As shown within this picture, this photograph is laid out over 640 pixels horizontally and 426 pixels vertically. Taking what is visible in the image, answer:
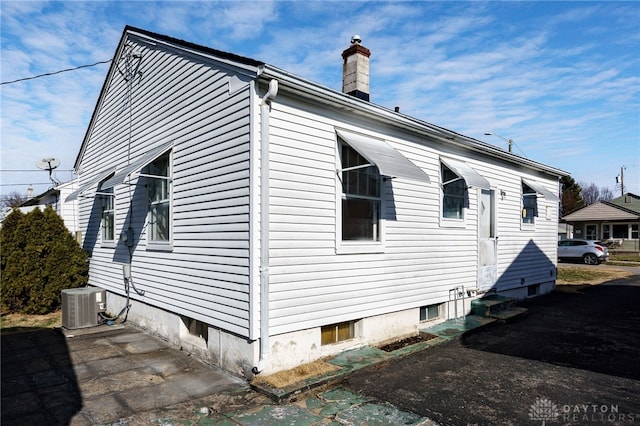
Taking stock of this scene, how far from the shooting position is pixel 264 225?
532 cm

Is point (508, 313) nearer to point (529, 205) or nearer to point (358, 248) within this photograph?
point (529, 205)

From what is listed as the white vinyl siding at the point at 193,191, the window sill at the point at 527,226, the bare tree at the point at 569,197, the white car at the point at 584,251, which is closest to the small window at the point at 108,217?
the white vinyl siding at the point at 193,191

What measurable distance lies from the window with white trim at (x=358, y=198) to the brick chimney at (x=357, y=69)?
2.07 meters

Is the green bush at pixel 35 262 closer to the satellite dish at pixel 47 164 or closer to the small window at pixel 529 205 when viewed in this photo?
the satellite dish at pixel 47 164

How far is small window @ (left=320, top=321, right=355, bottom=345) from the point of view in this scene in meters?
6.24

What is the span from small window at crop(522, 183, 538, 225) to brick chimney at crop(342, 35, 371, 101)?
6.15 metres

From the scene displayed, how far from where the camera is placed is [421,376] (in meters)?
5.65

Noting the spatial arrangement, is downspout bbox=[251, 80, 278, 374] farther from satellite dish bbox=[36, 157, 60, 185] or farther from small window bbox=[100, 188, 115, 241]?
satellite dish bbox=[36, 157, 60, 185]

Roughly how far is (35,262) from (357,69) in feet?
29.1

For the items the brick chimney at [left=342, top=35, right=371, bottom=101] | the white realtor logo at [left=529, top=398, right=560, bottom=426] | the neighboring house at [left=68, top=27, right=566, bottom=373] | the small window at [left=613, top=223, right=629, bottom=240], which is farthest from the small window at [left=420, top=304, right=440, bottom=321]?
the small window at [left=613, top=223, right=629, bottom=240]

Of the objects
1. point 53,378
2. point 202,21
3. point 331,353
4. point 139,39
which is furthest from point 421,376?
point 139,39

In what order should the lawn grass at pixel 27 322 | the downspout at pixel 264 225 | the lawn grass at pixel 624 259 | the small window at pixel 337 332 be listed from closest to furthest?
the downspout at pixel 264 225 → the small window at pixel 337 332 → the lawn grass at pixel 27 322 → the lawn grass at pixel 624 259

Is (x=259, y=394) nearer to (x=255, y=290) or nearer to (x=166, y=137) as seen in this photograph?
(x=255, y=290)

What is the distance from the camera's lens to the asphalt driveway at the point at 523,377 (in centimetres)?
451
